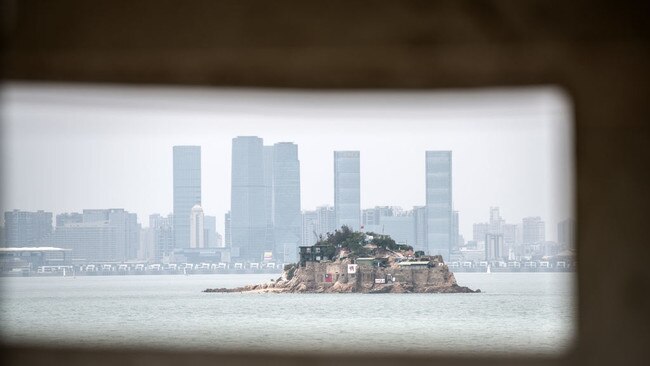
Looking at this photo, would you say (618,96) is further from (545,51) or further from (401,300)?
(401,300)

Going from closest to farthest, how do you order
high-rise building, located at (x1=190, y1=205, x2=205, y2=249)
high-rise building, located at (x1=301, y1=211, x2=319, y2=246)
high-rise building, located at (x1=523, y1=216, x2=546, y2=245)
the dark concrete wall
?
the dark concrete wall
high-rise building, located at (x1=523, y1=216, x2=546, y2=245)
high-rise building, located at (x1=301, y1=211, x2=319, y2=246)
high-rise building, located at (x1=190, y1=205, x2=205, y2=249)

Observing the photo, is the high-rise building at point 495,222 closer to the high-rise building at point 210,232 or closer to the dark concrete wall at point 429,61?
the high-rise building at point 210,232

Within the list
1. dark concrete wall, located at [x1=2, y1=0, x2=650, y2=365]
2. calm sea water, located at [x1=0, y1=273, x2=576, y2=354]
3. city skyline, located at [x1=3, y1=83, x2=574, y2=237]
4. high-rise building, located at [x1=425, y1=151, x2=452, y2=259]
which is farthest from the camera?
high-rise building, located at [x1=425, y1=151, x2=452, y2=259]

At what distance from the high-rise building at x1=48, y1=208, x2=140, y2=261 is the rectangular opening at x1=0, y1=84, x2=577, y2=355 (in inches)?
1.2

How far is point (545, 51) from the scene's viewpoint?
3.92 metres

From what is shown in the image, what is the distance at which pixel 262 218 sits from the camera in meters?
10.0

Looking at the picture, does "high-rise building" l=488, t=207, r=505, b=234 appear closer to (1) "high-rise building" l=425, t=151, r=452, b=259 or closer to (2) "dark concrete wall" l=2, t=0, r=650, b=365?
(1) "high-rise building" l=425, t=151, r=452, b=259

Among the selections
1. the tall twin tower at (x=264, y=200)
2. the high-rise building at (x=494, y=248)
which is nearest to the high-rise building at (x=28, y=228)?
the tall twin tower at (x=264, y=200)

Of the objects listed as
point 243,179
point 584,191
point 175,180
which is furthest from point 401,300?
point 584,191

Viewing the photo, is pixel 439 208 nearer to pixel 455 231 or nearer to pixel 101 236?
pixel 455 231

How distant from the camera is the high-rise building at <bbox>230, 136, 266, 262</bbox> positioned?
9.88 m

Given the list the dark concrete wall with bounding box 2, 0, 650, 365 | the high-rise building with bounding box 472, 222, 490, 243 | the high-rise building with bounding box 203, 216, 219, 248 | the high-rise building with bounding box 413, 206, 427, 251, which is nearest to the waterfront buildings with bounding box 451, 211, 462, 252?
the high-rise building with bounding box 472, 222, 490, 243

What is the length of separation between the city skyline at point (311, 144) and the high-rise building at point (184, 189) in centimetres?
16

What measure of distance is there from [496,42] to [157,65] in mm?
1684
